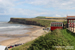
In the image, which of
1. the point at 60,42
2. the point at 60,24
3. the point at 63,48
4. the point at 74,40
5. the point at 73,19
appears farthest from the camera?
the point at 60,24

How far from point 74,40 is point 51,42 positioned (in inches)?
123

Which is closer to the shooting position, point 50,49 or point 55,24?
point 50,49

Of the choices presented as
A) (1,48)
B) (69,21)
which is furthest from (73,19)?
(1,48)

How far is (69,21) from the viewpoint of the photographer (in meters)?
18.1

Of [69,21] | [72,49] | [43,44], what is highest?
[69,21]

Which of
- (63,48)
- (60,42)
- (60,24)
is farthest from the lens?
(60,24)

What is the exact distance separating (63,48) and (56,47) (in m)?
0.66

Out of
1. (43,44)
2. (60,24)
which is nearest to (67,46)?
(43,44)

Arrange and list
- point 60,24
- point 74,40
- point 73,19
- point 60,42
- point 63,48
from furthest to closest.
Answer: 1. point 60,24
2. point 73,19
3. point 74,40
4. point 60,42
5. point 63,48

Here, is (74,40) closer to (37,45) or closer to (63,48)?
(63,48)

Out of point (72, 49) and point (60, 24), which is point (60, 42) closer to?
point (72, 49)

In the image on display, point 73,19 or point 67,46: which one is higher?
point 73,19

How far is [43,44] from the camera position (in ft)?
28.1

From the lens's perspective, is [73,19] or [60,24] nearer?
[73,19]
